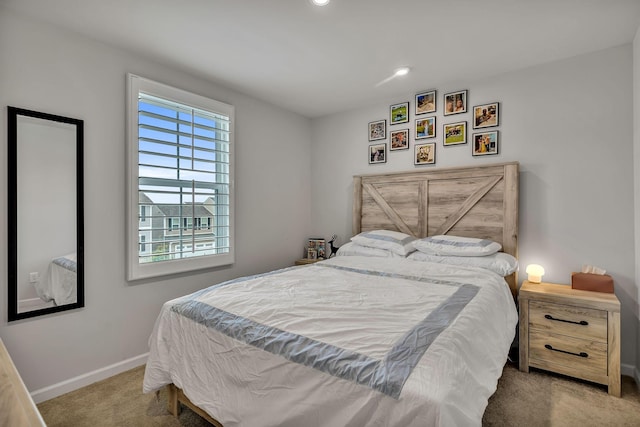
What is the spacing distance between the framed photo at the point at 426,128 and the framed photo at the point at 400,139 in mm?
135

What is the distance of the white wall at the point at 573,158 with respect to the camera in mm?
2453

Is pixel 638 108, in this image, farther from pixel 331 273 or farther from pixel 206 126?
pixel 206 126

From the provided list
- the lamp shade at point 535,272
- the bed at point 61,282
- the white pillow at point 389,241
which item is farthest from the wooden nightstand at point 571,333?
the bed at point 61,282

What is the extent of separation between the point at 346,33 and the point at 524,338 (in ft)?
8.77

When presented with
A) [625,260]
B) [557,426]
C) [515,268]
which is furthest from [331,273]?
[625,260]

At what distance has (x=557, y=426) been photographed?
1816 mm

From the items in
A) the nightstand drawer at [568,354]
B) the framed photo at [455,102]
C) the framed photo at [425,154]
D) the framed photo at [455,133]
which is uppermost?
the framed photo at [455,102]

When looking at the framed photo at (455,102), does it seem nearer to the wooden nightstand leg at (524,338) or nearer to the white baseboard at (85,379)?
the wooden nightstand leg at (524,338)

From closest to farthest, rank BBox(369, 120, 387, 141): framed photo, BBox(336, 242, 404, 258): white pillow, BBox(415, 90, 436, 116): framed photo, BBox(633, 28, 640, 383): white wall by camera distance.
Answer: BBox(633, 28, 640, 383): white wall → BBox(336, 242, 404, 258): white pillow → BBox(415, 90, 436, 116): framed photo → BBox(369, 120, 387, 141): framed photo

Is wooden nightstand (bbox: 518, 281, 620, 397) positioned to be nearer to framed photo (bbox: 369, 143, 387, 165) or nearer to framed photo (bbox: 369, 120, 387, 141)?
framed photo (bbox: 369, 143, 387, 165)

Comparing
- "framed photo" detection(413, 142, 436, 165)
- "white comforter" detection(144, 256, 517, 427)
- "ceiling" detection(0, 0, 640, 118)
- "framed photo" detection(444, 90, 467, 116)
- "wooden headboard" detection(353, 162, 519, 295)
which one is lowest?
"white comforter" detection(144, 256, 517, 427)

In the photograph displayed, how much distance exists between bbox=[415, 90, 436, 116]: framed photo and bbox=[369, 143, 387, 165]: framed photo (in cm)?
54

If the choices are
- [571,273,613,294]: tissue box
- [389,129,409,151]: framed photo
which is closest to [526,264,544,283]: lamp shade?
[571,273,613,294]: tissue box

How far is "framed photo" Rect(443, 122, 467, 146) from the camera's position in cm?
316
